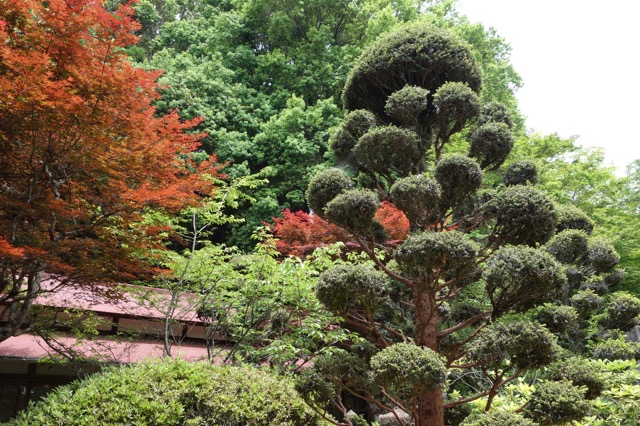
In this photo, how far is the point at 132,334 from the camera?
24.3 ft

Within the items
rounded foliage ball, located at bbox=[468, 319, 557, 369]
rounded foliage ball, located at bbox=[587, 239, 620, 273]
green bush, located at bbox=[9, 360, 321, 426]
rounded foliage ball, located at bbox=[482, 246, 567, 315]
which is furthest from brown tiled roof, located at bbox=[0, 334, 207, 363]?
rounded foliage ball, located at bbox=[587, 239, 620, 273]

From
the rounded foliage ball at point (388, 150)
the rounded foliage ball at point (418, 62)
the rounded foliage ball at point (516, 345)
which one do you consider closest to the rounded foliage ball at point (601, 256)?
the rounded foliage ball at point (418, 62)

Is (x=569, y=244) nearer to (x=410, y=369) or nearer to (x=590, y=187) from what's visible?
(x=410, y=369)

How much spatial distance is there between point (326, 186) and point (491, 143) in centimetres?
206

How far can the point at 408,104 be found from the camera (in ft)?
16.6

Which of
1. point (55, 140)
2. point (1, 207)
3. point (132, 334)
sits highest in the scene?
point (55, 140)

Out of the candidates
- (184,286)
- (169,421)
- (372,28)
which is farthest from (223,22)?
(169,421)

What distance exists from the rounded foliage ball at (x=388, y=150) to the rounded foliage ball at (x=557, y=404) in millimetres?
2795

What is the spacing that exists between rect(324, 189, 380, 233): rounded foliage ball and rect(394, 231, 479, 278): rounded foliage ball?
0.65m

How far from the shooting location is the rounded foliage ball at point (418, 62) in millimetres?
5512

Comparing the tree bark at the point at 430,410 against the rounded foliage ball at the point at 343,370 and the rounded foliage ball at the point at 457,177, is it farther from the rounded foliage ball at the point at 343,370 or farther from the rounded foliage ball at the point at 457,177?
the rounded foliage ball at the point at 457,177

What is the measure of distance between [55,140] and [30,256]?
4.20ft

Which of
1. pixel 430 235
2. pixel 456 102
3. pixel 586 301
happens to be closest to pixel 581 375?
pixel 430 235

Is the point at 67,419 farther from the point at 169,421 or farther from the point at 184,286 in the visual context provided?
the point at 184,286
